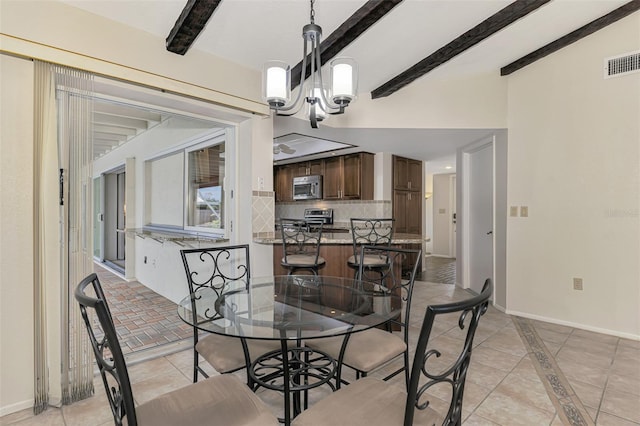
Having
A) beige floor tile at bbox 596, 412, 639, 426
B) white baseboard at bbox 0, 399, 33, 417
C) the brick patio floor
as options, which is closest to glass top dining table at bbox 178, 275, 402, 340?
white baseboard at bbox 0, 399, 33, 417

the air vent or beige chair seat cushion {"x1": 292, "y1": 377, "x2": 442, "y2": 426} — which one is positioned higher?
the air vent

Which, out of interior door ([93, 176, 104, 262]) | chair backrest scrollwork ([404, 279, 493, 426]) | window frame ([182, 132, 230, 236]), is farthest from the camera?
interior door ([93, 176, 104, 262])

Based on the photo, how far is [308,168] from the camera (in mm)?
6520

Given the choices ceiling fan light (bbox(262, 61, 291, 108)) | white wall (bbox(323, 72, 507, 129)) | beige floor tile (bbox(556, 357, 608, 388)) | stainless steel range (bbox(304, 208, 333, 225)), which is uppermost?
white wall (bbox(323, 72, 507, 129))

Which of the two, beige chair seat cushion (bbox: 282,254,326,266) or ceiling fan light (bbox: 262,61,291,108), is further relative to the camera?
beige chair seat cushion (bbox: 282,254,326,266)

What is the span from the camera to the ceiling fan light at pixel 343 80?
5.90 ft

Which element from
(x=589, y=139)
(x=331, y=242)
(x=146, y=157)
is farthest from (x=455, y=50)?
(x=146, y=157)

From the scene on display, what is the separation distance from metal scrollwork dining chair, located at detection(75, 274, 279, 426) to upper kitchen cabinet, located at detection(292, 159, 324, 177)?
5179 millimetres

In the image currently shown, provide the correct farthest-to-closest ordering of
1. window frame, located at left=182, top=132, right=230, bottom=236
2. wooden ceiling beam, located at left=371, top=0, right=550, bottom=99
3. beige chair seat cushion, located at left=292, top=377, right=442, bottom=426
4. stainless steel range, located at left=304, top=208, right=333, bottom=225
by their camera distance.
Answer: stainless steel range, located at left=304, top=208, right=333, bottom=225 < window frame, located at left=182, top=132, right=230, bottom=236 < wooden ceiling beam, located at left=371, top=0, right=550, bottom=99 < beige chair seat cushion, located at left=292, top=377, right=442, bottom=426

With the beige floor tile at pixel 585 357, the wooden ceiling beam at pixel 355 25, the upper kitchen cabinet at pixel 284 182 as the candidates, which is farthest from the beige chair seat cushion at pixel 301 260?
the upper kitchen cabinet at pixel 284 182

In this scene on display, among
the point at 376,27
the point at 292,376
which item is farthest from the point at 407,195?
the point at 292,376

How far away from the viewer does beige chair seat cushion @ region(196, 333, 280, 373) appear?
1.60 meters

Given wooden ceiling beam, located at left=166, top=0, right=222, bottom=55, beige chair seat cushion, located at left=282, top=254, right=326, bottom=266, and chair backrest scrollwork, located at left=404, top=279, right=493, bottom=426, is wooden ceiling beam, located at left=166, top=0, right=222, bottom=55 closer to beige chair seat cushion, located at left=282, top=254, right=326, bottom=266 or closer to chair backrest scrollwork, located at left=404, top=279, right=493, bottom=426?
beige chair seat cushion, located at left=282, top=254, right=326, bottom=266

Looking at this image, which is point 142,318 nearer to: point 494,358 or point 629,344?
point 494,358
